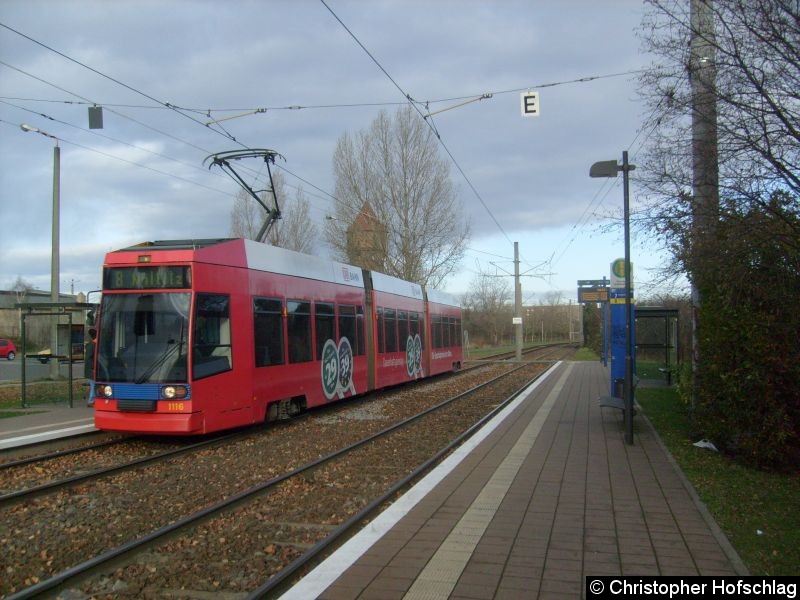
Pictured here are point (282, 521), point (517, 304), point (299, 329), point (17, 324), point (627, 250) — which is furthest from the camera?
point (17, 324)

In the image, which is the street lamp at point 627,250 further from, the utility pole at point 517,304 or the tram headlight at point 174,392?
the utility pole at point 517,304

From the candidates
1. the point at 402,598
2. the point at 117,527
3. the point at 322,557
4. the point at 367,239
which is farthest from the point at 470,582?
the point at 367,239

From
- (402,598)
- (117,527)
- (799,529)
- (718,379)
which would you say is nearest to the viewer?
(402,598)

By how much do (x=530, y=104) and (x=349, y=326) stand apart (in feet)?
21.4

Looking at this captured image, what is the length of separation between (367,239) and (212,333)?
27.3 meters

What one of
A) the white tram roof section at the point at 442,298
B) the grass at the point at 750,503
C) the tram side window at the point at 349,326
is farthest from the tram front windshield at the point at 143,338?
the white tram roof section at the point at 442,298

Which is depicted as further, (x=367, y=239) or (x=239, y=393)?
(x=367, y=239)

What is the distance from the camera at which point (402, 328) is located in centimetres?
2011

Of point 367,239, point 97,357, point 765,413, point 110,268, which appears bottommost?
point 765,413

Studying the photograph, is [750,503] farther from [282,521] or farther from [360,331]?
[360,331]

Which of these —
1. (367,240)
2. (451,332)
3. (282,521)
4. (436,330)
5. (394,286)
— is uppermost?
(367,240)

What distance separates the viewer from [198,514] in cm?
626

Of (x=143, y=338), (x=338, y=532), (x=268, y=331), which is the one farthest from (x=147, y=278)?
(x=338, y=532)

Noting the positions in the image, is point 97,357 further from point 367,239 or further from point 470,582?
point 367,239
